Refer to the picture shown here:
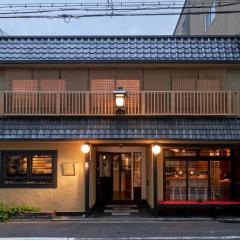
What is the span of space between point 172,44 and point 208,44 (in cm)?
147

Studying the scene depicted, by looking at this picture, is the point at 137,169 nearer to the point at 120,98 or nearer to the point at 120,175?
the point at 120,175

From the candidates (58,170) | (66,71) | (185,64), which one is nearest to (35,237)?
(58,170)

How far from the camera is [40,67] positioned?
1944cm

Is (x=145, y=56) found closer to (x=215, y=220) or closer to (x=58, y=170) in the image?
(x=58, y=170)

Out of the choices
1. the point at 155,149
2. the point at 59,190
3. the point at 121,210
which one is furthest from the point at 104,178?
the point at 155,149

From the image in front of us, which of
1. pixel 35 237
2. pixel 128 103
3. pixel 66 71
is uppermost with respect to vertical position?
pixel 66 71

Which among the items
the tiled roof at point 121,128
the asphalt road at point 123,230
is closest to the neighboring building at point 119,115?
the tiled roof at point 121,128

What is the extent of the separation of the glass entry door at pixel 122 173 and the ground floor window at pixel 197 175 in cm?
420

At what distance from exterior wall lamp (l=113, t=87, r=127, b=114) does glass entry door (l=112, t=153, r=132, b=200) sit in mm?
5118

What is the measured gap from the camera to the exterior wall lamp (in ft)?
58.6

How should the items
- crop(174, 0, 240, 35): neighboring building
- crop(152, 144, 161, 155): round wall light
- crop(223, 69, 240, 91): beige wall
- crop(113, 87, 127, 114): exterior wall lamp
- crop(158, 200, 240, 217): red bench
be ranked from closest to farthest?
1. crop(113, 87, 127, 114): exterior wall lamp
2. crop(152, 144, 161, 155): round wall light
3. crop(158, 200, 240, 217): red bench
4. crop(223, 69, 240, 91): beige wall
5. crop(174, 0, 240, 35): neighboring building

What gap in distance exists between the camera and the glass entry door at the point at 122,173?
23.1m

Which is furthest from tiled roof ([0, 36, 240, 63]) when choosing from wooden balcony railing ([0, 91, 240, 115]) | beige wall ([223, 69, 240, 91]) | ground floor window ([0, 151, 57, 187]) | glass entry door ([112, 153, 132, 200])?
glass entry door ([112, 153, 132, 200])

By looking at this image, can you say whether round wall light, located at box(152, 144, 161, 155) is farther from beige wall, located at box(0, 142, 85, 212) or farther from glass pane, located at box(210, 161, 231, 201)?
beige wall, located at box(0, 142, 85, 212)
